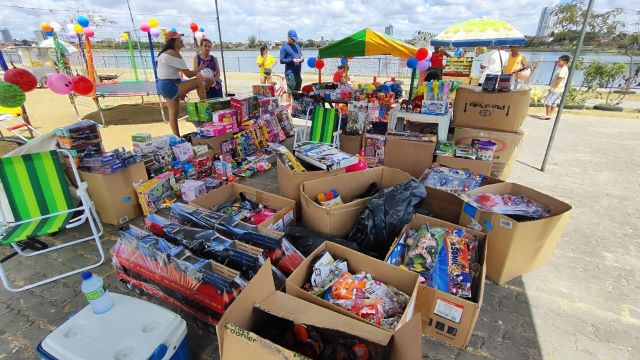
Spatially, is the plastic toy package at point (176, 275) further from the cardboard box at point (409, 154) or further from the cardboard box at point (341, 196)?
the cardboard box at point (409, 154)

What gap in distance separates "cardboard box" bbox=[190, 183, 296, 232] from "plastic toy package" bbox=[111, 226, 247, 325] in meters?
0.69

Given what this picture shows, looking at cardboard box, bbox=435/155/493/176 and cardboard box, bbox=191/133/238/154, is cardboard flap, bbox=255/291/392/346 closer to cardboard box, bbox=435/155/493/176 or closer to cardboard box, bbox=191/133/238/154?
cardboard box, bbox=435/155/493/176

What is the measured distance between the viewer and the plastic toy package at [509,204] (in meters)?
2.42

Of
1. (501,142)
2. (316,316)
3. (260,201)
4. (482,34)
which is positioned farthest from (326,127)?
(482,34)

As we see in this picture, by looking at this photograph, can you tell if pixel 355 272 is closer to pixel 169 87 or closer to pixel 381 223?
pixel 381 223

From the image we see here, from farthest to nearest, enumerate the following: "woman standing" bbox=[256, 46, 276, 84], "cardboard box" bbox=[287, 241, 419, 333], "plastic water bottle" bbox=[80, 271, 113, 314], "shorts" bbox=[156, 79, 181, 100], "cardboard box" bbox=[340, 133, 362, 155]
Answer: "woman standing" bbox=[256, 46, 276, 84]
"cardboard box" bbox=[340, 133, 362, 155]
"shorts" bbox=[156, 79, 181, 100]
"cardboard box" bbox=[287, 241, 419, 333]
"plastic water bottle" bbox=[80, 271, 113, 314]

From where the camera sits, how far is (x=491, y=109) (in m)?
3.91

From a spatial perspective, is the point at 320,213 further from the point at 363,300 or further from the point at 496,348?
the point at 496,348

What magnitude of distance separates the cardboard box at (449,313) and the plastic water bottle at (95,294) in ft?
5.64

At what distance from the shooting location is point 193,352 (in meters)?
1.83

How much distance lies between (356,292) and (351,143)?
3.06m

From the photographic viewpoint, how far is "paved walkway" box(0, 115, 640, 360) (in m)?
1.83

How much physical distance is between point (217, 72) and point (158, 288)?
4433 millimetres

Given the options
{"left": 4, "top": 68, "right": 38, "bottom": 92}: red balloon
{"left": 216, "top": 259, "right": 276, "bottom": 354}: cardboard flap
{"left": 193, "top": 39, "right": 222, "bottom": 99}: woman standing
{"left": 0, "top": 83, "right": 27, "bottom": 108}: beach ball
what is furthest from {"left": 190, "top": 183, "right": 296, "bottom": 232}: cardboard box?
{"left": 193, "top": 39, "right": 222, "bottom": 99}: woman standing
